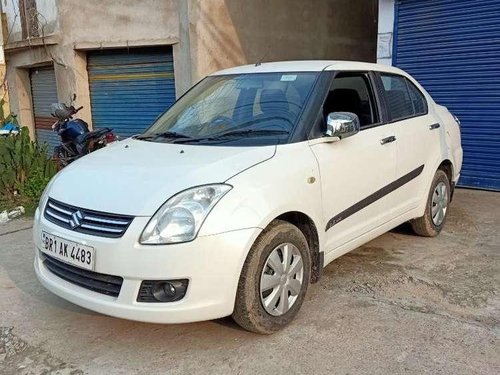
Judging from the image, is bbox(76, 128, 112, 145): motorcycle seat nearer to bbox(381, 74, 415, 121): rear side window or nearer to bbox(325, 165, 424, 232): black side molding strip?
bbox(381, 74, 415, 121): rear side window

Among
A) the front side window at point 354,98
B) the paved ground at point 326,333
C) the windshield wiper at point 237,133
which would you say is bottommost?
the paved ground at point 326,333

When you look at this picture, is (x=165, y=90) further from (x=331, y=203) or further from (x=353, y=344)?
(x=353, y=344)

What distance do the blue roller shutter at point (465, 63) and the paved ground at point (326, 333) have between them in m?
3.13

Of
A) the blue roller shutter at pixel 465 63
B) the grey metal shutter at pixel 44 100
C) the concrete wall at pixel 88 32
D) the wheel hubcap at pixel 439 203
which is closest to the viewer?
the wheel hubcap at pixel 439 203

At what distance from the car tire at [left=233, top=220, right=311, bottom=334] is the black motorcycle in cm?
488

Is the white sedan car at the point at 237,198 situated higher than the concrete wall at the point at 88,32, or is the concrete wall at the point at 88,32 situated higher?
the concrete wall at the point at 88,32

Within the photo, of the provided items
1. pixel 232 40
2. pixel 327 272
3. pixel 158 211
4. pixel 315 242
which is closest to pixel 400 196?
pixel 327 272

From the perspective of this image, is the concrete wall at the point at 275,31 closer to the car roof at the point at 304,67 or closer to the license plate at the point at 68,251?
the car roof at the point at 304,67

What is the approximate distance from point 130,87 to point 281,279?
7.83m

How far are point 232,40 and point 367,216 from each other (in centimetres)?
608

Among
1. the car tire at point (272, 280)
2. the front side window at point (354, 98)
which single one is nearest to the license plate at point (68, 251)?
the car tire at point (272, 280)

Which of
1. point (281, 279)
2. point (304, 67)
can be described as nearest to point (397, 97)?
point (304, 67)

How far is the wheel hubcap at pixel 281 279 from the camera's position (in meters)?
3.02

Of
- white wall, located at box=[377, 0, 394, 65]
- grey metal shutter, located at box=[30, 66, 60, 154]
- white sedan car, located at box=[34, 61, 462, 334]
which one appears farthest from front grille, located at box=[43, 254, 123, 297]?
grey metal shutter, located at box=[30, 66, 60, 154]
